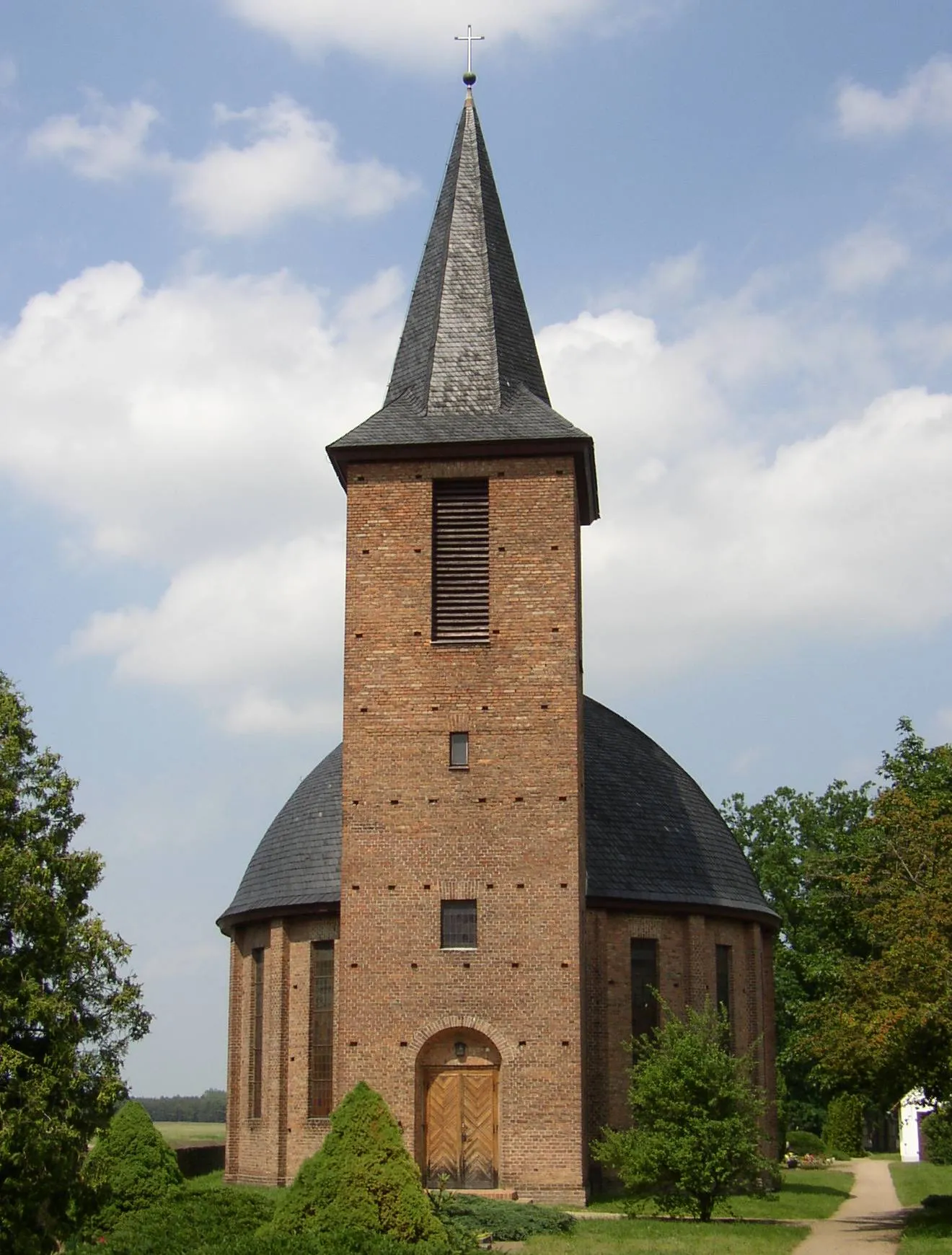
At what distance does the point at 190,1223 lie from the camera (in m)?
21.4

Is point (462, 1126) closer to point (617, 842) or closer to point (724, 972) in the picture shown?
point (617, 842)

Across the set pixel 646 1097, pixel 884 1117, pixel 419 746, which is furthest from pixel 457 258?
pixel 884 1117

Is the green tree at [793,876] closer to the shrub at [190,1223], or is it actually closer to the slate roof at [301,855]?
the slate roof at [301,855]

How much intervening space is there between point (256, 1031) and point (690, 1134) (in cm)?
1280

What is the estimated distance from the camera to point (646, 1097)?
2705cm

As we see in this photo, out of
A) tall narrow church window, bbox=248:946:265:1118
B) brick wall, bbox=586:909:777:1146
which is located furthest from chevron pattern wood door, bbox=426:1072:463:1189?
tall narrow church window, bbox=248:946:265:1118

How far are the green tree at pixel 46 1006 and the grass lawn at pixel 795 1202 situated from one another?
35.0ft

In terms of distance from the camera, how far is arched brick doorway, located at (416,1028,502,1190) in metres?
28.2

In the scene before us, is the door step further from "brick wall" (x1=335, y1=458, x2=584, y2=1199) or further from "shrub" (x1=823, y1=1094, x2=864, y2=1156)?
"shrub" (x1=823, y1=1094, x2=864, y2=1156)

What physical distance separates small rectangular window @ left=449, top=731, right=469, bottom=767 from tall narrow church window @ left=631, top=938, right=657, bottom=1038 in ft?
22.9

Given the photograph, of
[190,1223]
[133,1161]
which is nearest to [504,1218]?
[190,1223]

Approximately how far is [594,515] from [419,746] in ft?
30.2

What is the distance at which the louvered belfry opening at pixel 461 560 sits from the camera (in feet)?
98.8

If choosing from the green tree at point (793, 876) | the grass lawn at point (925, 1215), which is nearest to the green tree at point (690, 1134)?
the grass lawn at point (925, 1215)
